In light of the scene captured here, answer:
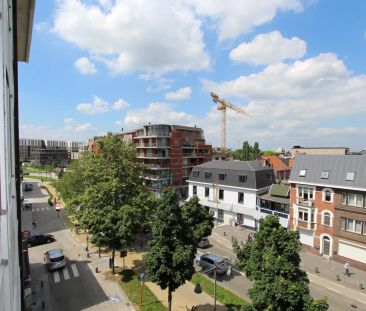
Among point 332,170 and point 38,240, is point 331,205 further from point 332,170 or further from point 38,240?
point 38,240

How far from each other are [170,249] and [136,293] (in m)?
7.43

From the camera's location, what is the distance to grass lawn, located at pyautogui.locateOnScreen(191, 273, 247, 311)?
2006 cm

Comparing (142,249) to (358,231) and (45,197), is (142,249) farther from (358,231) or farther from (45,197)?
(45,197)

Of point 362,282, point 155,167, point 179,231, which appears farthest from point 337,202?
point 155,167

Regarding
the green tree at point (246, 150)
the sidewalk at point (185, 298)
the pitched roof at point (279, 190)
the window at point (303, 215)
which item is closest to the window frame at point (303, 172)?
the window at point (303, 215)

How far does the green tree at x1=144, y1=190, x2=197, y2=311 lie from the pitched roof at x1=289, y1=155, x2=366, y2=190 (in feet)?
67.2

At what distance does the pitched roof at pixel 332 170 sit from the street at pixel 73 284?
78.6 feet

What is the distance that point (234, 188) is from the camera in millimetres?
42969

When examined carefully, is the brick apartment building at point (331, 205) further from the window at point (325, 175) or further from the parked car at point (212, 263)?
the parked car at point (212, 263)

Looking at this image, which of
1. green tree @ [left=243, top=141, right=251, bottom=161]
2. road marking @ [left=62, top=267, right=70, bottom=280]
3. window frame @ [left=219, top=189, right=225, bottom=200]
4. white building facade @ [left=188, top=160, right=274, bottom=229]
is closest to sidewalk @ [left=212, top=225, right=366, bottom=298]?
white building facade @ [left=188, top=160, right=274, bottom=229]

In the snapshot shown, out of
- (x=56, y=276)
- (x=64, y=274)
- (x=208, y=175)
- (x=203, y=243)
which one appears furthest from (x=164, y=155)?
(x=56, y=276)

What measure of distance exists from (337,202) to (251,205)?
43.1 feet

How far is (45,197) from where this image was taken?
6525 cm

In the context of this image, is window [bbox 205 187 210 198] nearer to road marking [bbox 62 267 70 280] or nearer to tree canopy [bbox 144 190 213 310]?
road marking [bbox 62 267 70 280]
